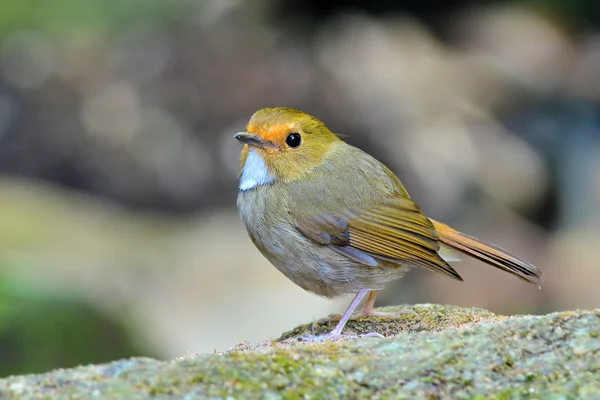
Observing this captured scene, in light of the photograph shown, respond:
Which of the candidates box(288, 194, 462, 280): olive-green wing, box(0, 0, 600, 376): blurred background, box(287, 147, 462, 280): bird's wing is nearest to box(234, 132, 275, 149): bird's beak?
box(287, 147, 462, 280): bird's wing

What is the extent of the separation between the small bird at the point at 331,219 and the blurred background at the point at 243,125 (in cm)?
363

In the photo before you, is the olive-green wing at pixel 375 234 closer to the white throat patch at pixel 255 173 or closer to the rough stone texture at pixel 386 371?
the white throat patch at pixel 255 173

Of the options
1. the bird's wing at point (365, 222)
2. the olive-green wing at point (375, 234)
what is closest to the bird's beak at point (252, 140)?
the bird's wing at point (365, 222)

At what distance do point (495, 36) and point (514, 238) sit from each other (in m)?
3.95

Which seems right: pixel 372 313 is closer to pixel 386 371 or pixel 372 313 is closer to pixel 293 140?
pixel 293 140

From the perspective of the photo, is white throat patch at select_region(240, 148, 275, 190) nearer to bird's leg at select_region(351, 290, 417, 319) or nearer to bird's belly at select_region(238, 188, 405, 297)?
bird's belly at select_region(238, 188, 405, 297)

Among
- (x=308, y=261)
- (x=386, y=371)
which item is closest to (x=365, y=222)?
(x=308, y=261)

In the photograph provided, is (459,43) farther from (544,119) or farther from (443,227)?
(443,227)

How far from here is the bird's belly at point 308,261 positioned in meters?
4.01

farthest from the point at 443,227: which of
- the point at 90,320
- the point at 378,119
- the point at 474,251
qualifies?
the point at 378,119

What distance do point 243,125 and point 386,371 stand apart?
27.6ft

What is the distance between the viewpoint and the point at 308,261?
4.01 metres

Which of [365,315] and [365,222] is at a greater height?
[365,222]

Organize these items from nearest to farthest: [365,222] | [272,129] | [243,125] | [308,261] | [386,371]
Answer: [386,371] < [308,261] < [365,222] < [272,129] < [243,125]
